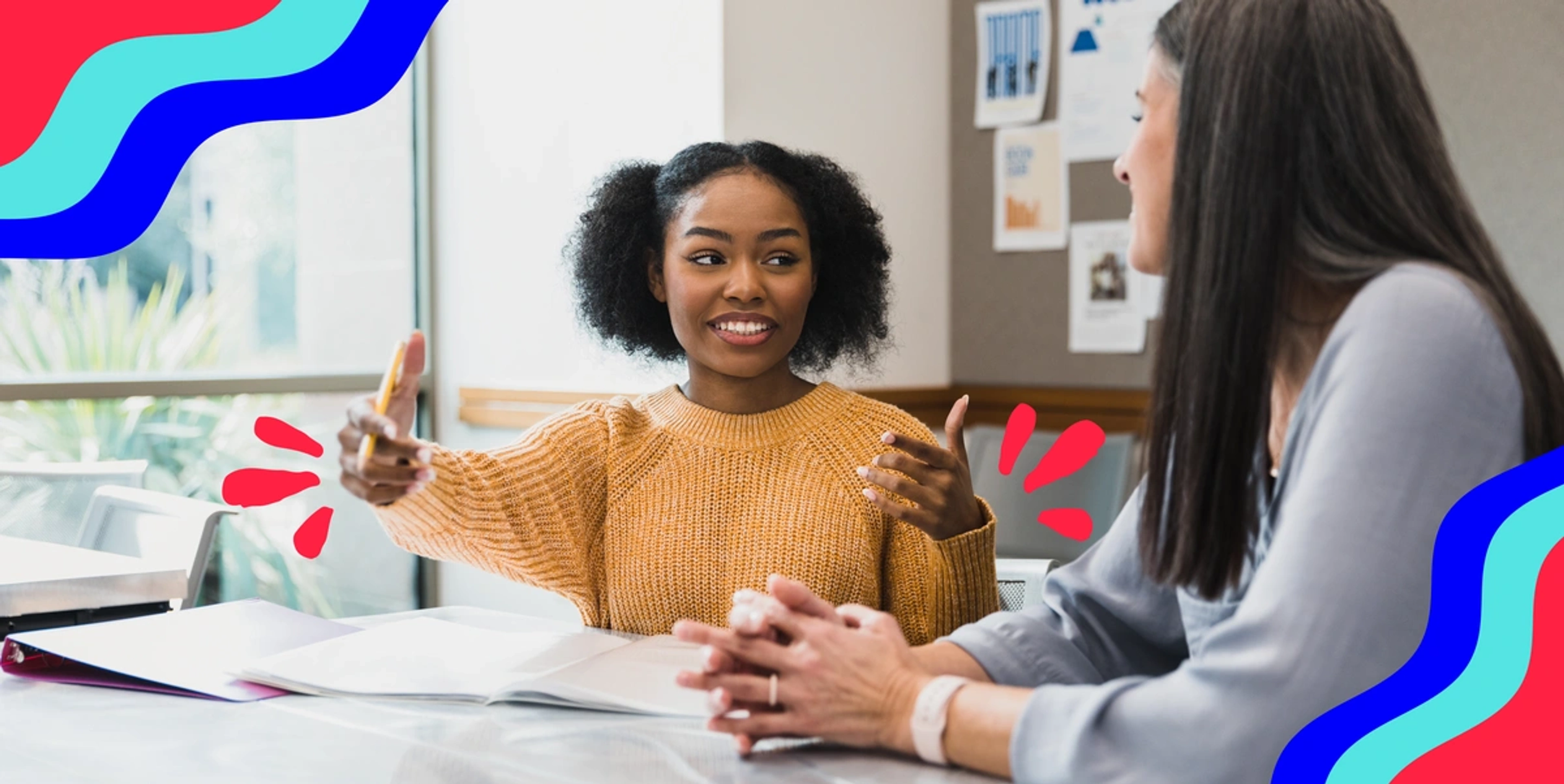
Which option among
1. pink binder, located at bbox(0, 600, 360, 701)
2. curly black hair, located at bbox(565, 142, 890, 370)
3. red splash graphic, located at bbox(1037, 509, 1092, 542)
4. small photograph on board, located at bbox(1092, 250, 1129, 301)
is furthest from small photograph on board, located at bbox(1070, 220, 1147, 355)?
pink binder, located at bbox(0, 600, 360, 701)

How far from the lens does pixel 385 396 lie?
106cm

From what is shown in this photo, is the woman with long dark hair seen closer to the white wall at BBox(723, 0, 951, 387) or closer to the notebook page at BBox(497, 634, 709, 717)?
the notebook page at BBox(497, 634, 709, 717)

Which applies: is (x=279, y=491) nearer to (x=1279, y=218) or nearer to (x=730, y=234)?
(x=730, y=234)

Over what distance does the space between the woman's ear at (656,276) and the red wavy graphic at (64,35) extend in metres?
0.64

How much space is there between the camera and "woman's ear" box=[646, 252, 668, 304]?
1668 mm

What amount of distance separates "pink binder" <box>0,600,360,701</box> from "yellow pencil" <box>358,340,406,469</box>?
0.23 meters

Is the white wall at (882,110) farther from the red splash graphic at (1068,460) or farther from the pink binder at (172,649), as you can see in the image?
the pink binder at (172,649)

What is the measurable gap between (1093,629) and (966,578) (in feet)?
0.95

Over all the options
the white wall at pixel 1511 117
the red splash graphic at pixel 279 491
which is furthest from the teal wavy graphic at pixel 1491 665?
the white wall at pixel 1511 117

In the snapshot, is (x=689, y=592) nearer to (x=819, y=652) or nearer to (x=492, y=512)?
(x=492, y=512)

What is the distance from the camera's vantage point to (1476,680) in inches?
30.2

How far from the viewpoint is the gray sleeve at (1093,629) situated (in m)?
1.07

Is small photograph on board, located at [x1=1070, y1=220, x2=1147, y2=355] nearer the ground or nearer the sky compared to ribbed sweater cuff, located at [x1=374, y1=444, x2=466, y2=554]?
nearer the sky

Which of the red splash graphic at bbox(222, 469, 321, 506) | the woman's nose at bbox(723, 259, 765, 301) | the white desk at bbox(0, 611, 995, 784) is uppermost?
the woman's nose at bbox(723, 259, 765, 301)
